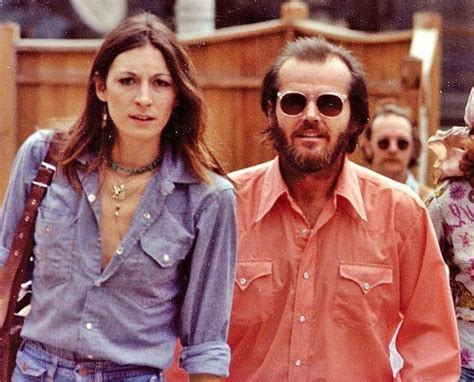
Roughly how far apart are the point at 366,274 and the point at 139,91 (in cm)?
93

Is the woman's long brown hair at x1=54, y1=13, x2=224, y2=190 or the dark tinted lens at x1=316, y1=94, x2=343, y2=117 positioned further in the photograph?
the dark tinted lens at x1=316, y1=94, x2=343, y2=117

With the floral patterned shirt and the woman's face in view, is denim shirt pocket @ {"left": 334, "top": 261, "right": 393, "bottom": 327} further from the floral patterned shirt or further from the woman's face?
the woman's face

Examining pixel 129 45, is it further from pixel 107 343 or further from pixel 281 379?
pixel 281 379

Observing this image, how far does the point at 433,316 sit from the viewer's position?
323cm

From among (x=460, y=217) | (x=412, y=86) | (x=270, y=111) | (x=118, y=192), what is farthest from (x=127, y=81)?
(x=412, y=86)

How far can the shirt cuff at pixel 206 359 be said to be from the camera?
2.83 m

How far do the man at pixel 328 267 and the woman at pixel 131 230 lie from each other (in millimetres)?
345

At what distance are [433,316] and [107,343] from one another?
42.5 inches

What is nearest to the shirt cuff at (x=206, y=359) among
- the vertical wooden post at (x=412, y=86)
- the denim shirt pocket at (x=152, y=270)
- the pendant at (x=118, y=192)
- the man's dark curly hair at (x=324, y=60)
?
the denim shirt pocket at (x=152, y=270)

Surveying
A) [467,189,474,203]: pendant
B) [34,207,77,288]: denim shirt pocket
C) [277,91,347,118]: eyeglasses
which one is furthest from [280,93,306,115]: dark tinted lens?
[34,207,77,288]: denim shirt pocket

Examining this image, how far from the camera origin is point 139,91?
2.80 meters

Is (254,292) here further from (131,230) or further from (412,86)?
(412,86)

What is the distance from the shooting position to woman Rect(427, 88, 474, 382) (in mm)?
3424

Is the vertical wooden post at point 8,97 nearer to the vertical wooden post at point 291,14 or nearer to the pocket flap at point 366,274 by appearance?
the vertical wooden post at point 291,14
